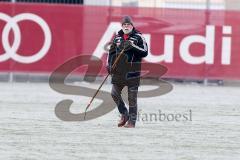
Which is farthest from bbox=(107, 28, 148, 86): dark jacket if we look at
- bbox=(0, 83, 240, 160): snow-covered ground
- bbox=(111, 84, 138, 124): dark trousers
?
bbox=(0, 83, 240, 160): snow-covered ground

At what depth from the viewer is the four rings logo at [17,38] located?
25109mm

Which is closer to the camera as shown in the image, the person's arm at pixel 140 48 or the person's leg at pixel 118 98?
the person's arm at pixel 140 48

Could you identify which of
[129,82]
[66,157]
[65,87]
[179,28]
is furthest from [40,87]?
[66,157]

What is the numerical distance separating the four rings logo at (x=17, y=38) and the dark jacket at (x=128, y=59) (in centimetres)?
1107

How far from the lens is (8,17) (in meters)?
25.2

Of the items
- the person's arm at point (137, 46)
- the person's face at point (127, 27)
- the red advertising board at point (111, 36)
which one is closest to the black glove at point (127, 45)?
the person's arm at point (137, 46)

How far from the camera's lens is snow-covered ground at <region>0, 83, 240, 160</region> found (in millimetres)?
11047

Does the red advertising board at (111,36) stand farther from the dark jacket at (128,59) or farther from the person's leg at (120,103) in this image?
the dark jacket at (128,59)

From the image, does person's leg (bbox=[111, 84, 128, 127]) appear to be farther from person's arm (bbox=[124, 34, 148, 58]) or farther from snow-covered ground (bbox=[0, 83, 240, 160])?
person's arm (bbox=[124, 34, 148, 58])

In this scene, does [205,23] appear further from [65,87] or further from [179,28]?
[65,87]

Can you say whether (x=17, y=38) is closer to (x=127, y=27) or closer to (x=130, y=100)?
(x=130, y=100)

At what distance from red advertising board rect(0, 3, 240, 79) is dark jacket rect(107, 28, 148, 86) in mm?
10750

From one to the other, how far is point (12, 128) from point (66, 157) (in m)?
3.32

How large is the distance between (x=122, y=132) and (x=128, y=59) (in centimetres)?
128
